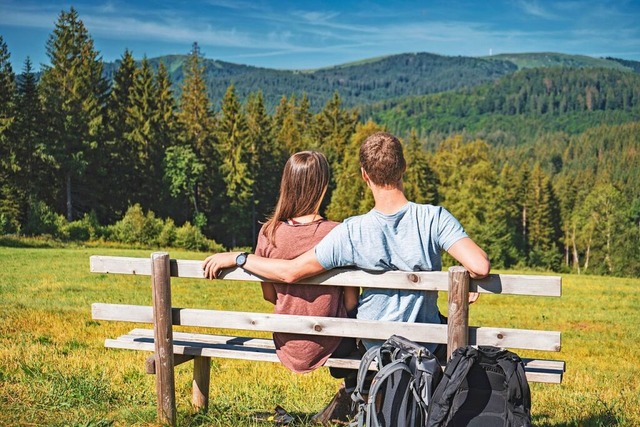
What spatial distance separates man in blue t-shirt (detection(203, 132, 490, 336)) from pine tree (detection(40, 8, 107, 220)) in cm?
5189

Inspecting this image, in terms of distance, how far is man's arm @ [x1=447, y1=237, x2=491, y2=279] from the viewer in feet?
15.0

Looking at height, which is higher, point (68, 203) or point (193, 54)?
point (193, 54)

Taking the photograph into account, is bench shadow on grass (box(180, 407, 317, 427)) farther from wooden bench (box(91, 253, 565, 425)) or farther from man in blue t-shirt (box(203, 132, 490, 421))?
man in blue t-shirt (box(203, 132, 490, 421))

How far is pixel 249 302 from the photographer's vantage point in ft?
65.8

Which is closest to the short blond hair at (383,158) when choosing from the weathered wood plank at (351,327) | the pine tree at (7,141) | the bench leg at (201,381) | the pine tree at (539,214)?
the weathered wood plank at (351,327)

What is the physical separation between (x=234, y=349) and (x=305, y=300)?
847 mm

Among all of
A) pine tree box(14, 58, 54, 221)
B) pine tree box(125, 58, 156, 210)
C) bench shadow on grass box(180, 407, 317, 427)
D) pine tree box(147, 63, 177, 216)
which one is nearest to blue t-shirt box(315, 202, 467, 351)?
bench shadow on grass box(180, 407, 317, 427)

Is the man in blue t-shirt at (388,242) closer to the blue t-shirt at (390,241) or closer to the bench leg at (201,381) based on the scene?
the blue t-shirt at (390,241)

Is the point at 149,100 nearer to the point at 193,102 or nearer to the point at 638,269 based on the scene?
the point at 193,102

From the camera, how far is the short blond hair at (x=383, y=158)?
4.74 metres

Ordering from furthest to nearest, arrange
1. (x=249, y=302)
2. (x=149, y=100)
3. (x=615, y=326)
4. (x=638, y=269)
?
(x=638, y=269) → (x=149, y=100) → (x=249, y=302) → (x=615, y=326)

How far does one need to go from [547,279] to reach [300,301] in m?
1.81

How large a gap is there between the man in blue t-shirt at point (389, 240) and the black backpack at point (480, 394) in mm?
613

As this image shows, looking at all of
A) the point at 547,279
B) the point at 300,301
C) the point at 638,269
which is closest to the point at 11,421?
the point at 300,301
